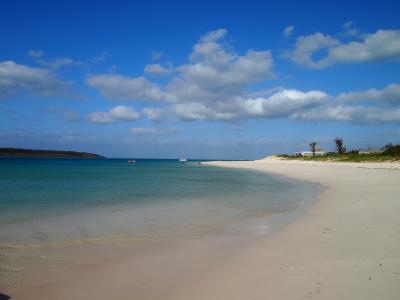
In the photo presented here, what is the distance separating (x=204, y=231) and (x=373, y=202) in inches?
328

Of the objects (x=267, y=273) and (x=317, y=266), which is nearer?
(x=267, y=273)

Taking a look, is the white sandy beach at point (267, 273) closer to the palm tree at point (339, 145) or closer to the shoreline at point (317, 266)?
the shoreline at point (317, 266)

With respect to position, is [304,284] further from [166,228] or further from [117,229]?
[117,229]

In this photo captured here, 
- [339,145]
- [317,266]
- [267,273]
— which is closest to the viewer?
[267,273]

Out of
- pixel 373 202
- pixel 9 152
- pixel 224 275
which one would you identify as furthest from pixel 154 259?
pixel 9 152

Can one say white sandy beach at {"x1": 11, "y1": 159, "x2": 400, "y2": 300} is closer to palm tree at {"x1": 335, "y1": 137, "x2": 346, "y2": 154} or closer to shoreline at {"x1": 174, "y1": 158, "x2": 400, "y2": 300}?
shoreline at {"x1": 174, "y1": 158, "x2": 400, "y2": 300}

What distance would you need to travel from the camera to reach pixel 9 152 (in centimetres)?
19175

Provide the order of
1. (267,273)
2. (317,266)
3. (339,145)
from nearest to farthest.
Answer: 1. (267,273)
2. (317,266)
3. (339,145)

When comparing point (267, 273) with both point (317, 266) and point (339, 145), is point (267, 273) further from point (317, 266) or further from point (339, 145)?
point (339, 145)

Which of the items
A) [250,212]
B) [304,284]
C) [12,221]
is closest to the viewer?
[304,284]

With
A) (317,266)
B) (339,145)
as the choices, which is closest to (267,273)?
(317,266)

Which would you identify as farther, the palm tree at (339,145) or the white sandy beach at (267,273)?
the palm tree at (339,145)

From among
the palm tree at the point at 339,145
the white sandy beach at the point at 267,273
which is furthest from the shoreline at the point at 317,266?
the palm tree at the point at 339,145

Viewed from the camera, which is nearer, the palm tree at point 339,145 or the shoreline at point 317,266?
the shoreline at point 317,266
